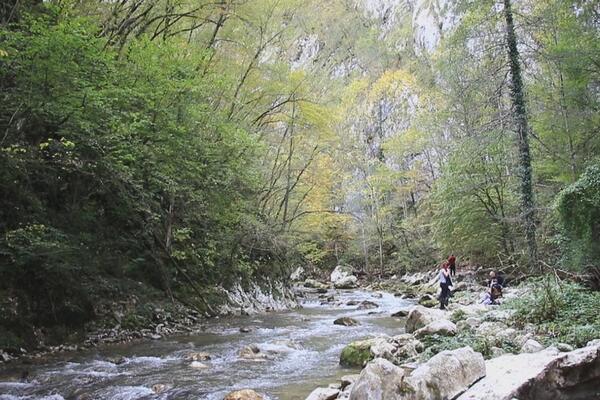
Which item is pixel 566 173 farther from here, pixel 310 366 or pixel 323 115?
pixel 310 366

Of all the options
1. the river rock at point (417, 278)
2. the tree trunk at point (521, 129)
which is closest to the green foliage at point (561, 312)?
the tree trunk at point (521, 129)

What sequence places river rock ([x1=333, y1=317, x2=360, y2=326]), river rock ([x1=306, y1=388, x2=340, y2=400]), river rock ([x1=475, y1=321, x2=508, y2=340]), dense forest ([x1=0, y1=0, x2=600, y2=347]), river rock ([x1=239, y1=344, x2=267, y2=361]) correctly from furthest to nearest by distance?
river rock ([x1=333, y1=317, x2=360, y2=326]) → river rock ([x1=239, y1=344, x2=267, y2=361]) → dense forest ([x1=0, y1=0, x2=600, y2=347]) → river rock ([x1=475, y1=321, x2=508, y2=340]) → river rock ([x1=306, y1=388, x2=340, y2=400])

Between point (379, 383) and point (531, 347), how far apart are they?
2813mm

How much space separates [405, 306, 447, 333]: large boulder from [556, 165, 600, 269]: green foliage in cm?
296

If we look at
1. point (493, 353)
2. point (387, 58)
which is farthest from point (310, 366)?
point (387, 58)

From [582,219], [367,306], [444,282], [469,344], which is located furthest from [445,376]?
[367,306]

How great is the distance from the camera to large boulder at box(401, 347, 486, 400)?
4.44 meters

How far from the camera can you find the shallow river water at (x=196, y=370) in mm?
6285

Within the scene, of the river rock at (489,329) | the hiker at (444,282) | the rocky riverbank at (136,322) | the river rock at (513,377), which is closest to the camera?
the river rock at (513,377)

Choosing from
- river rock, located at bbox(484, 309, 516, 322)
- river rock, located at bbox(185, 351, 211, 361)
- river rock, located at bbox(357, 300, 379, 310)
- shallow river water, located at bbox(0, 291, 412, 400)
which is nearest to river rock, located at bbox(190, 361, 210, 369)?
shallow river water, located at bbox(0, 291, 412, 400)

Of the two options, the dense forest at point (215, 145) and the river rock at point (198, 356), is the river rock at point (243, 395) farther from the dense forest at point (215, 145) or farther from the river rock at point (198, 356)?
the dense forest at point (215, 145)

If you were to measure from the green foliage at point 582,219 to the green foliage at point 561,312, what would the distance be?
48.6 inches

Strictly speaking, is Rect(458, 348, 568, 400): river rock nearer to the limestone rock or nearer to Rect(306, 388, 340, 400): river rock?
Rect(306, 388, 340, 400): river rock

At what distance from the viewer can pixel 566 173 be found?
1688 centimetres
